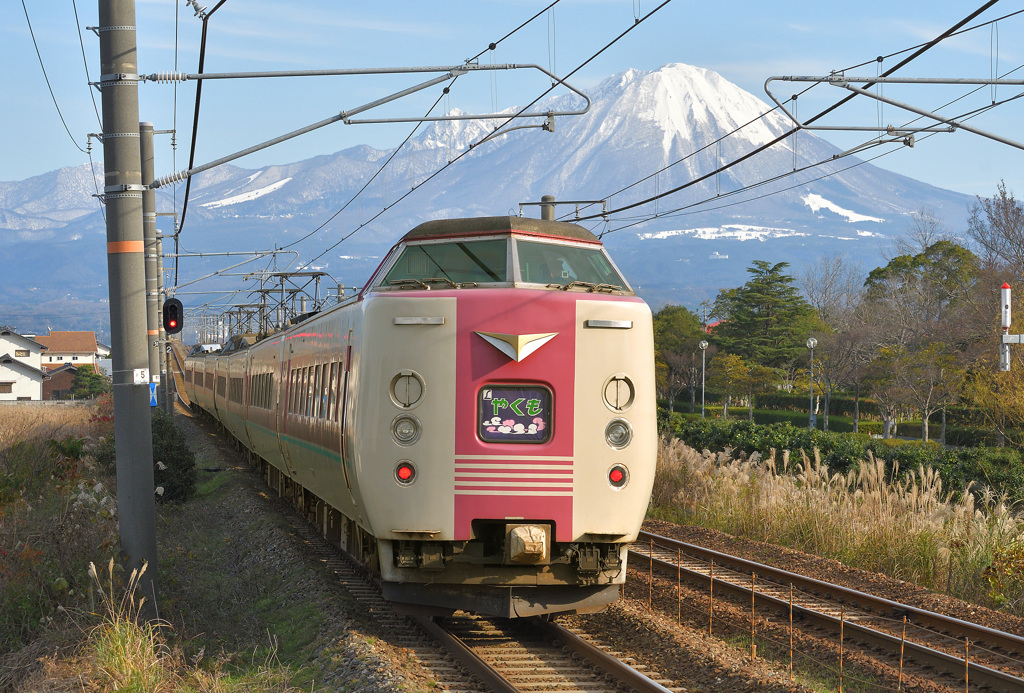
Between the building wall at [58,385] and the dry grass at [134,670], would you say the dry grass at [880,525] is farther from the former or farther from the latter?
the building wall at [58,385]

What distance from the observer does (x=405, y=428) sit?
333 inches

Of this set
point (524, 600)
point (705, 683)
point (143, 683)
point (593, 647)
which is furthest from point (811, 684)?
point (143, 683)

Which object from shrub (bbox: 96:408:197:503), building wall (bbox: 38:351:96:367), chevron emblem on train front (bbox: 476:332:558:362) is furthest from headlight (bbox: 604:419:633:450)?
building wall (bbox: 38:351:96:367)

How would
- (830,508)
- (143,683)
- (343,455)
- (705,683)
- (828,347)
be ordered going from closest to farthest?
(143,683) < (705,683) < (343,455) < (830,508) < (828,347)

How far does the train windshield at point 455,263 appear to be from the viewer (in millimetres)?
9281

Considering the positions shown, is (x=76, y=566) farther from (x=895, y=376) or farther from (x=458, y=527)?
(x=895, y=376)

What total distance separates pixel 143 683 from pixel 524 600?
9.74 feet

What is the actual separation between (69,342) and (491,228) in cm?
16077

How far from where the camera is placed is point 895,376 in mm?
47812

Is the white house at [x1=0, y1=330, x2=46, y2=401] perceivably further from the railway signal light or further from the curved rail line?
the curved rail line

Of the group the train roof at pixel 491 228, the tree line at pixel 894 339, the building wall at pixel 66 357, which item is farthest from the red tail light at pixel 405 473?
the building wall at pixel 66 357

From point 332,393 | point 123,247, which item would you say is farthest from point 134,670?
point 123,247

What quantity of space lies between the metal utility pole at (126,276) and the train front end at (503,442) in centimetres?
248

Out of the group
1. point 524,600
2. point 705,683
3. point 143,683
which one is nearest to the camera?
point 143,683
